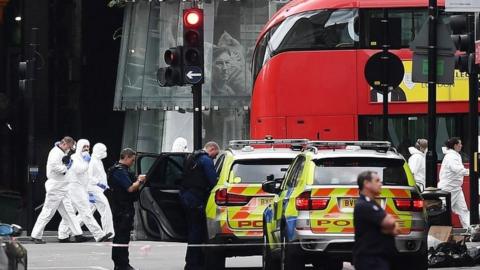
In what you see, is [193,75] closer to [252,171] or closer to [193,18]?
[193,18]

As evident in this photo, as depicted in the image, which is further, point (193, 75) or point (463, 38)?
point (193, 75)

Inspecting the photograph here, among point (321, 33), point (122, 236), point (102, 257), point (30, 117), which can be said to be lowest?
point (102, 257)

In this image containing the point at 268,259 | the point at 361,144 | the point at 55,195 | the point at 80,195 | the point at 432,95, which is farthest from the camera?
the point at 80,195

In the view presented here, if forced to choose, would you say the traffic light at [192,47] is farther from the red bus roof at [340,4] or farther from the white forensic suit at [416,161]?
the white forensic suit at [416,161]

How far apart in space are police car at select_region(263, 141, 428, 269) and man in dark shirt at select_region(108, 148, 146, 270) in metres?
2.56

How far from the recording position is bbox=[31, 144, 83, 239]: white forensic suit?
25.1 meters

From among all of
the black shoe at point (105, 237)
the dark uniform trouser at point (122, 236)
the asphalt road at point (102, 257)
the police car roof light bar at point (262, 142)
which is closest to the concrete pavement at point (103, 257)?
the asphalt road at point (102, 257)

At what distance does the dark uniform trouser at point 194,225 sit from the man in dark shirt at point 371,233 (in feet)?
19.7

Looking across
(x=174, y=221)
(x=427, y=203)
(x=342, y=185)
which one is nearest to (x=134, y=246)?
(x=174, y=221)

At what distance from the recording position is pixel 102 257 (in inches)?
859

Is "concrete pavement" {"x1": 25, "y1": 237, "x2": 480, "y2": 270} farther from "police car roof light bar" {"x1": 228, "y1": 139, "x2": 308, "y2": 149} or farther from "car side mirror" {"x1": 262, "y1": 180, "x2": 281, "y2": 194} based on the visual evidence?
"car side mirror" {"x1": 262, "y1": 180, "x2": 281, "y2": 194}

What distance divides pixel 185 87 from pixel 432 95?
584 inches

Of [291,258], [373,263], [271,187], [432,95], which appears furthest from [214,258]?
[373,263]

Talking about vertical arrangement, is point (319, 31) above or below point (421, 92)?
above
